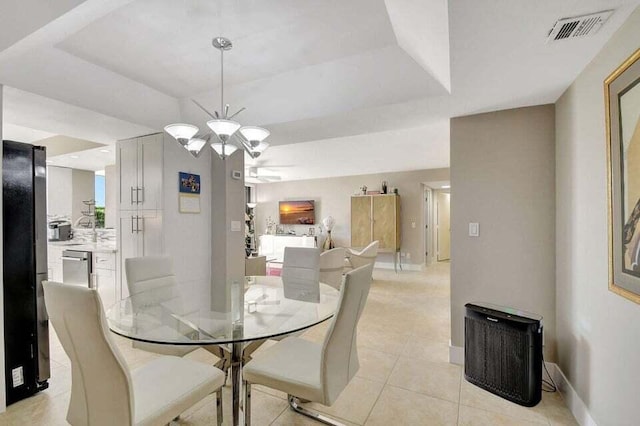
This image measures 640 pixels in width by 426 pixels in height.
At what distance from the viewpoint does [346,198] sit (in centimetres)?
793

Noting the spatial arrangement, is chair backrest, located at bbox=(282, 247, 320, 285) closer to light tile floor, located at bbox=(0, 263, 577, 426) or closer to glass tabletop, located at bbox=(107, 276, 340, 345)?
glass tabletop, located at bbox=(107, 276, 340, 345)

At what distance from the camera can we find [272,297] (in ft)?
7.59

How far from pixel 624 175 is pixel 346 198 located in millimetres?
6608

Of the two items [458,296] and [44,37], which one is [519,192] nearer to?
[458,296]

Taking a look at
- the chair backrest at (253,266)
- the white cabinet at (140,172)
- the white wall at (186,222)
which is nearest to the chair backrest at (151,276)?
the white wall at (186,222)

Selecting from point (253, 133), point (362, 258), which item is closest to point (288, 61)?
point (253, 133)

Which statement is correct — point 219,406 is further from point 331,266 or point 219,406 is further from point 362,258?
point 362,258

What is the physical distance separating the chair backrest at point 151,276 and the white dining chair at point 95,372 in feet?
3.29

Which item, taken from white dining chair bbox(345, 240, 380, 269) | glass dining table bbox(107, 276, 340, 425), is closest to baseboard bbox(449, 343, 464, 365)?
glass dining table bbox(107, 276, 340, 425)

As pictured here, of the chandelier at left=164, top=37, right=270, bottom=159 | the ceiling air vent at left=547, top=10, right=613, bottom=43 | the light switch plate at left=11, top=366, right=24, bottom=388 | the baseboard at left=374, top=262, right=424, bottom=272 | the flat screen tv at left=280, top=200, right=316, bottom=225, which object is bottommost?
the baseboard at left=374, top=262, right=424, bottom=272

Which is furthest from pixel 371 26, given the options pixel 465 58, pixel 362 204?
pixel 362 204

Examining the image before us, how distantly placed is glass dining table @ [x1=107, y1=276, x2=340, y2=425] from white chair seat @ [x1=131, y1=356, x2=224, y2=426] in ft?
0.59

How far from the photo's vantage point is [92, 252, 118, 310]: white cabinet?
3.36m

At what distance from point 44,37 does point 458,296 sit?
3.26 m
